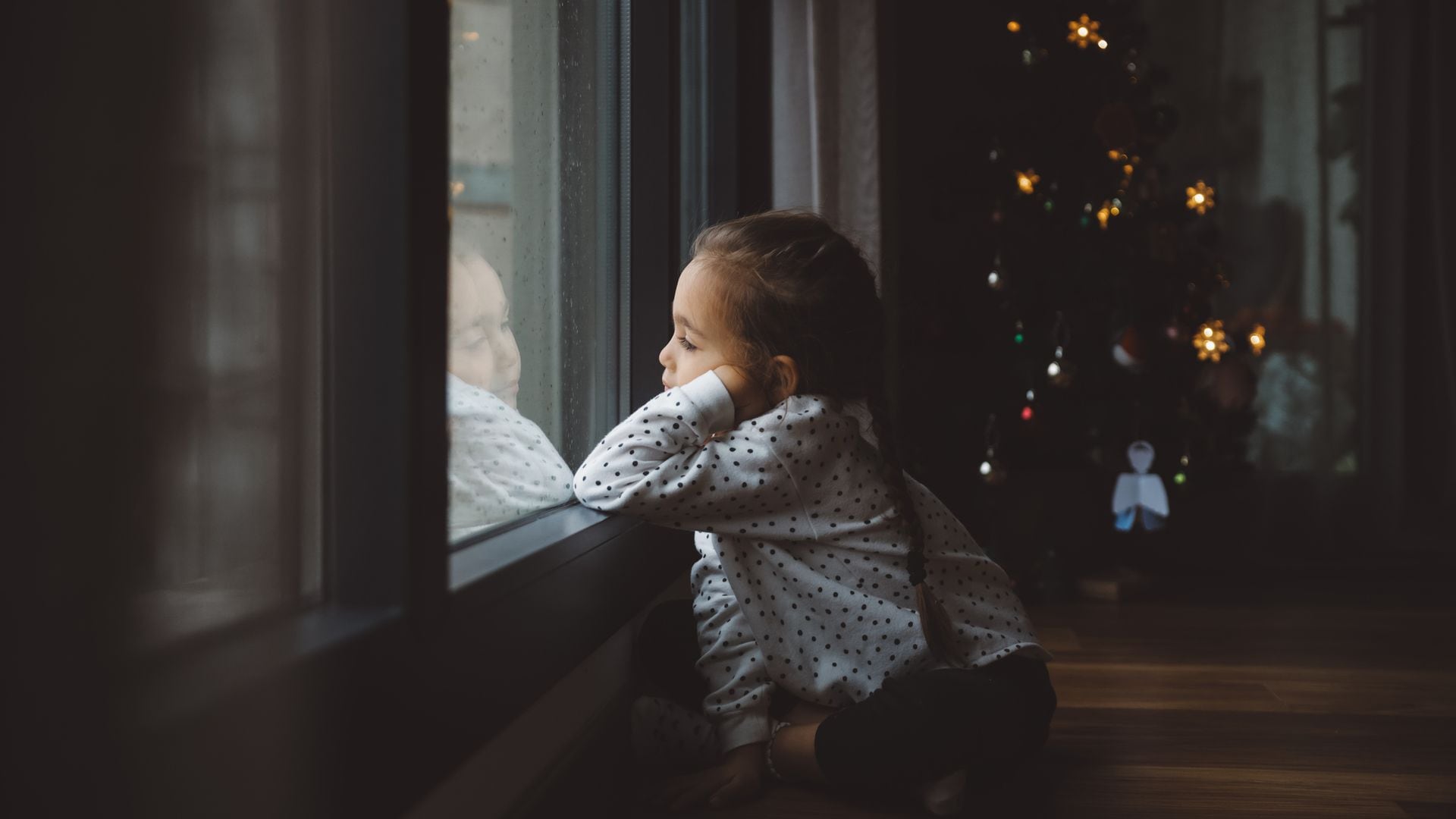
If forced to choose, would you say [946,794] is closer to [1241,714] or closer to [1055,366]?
[1241,714]

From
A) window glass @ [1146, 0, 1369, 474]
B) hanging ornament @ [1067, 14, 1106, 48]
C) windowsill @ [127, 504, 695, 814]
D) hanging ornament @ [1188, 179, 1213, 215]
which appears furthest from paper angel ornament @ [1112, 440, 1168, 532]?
windowsill @ [127, 504, 695, 814]

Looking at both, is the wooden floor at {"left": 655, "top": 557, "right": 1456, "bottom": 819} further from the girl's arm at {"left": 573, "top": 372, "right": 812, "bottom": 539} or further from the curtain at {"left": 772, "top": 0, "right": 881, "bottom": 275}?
the curtain at {"left": 772, "top": 0, "right": 881, "bottom": 275}

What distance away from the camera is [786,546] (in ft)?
4.51

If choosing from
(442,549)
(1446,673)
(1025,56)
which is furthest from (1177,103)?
(442,549)

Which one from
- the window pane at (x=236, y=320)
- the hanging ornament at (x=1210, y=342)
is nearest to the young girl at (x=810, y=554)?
the window pane at (x=236, y=320)

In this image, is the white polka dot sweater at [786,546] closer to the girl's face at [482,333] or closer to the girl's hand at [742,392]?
the girl's hand at [742,392]

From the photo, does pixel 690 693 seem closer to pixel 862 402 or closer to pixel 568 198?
pixel 862 402

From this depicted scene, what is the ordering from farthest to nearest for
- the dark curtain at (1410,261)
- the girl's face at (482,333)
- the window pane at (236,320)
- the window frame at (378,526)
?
the dark curtain at (1410,261) < the girl's face at (482,333) < the window frame at (378,526) < the window pane at (236,320)

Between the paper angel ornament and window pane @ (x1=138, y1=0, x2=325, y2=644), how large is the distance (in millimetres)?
2533

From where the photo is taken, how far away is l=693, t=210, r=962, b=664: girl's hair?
4.53 ft

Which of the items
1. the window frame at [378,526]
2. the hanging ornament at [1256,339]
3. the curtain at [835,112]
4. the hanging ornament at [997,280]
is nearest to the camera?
the window frame at [378,526]

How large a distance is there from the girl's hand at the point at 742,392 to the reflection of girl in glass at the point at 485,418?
24 centimetres

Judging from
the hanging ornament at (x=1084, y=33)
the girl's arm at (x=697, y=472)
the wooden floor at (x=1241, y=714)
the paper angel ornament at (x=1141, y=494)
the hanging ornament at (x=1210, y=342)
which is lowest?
the wooden floor at (x=1241, y=714)

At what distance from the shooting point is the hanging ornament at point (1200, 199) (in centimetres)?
297
